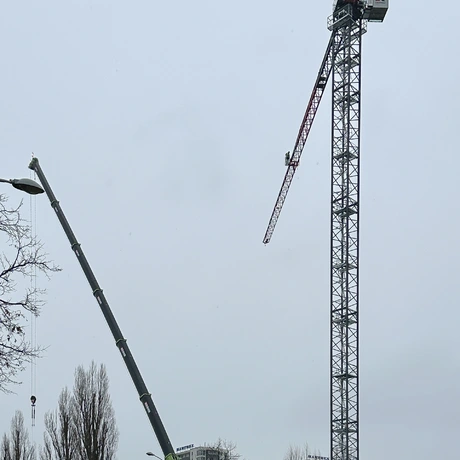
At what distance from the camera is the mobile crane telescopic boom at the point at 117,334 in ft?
100.0

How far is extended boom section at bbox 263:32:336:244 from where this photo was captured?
72963 mm

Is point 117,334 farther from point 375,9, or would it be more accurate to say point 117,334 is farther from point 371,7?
point 375,9

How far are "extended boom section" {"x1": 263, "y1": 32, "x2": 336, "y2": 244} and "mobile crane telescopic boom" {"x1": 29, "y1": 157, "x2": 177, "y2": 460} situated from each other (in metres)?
38.6

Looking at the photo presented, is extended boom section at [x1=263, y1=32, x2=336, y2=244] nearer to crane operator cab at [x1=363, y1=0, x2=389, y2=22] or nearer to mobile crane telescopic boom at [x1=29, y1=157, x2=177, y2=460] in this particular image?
crane operator cab at [x1=363, y1=0, x2=389, y2=22]

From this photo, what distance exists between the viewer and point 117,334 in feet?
109

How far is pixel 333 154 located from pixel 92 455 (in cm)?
3184

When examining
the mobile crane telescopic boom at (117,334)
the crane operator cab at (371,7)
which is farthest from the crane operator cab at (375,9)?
the mobile crane telescopic boom at (117,334)

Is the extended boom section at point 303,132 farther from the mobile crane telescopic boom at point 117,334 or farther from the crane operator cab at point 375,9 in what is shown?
the mobile crane telescopic boom at point 117,334

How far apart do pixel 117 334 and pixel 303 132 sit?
50.1 m

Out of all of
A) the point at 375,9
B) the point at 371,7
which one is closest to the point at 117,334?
the point at 371,7

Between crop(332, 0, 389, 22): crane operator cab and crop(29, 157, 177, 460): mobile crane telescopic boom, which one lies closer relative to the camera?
crop(29, 157, 177, 460): mobile crane telescopic boom

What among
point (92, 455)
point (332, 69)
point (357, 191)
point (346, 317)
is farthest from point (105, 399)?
point (332, 69)

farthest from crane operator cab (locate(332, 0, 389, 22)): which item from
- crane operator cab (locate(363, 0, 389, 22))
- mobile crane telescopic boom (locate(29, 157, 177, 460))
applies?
mobile crane telescopic boom (locate(29, 157, 177, 460))

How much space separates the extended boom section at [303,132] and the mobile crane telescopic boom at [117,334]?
38619 millimetres
